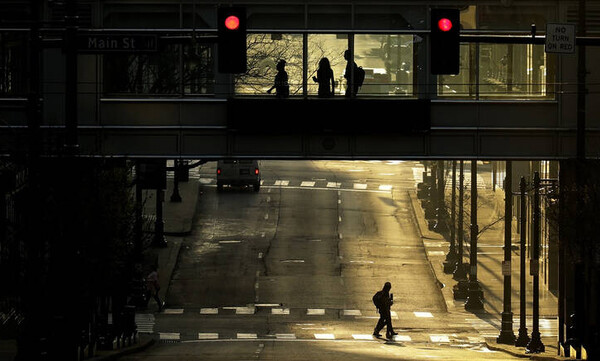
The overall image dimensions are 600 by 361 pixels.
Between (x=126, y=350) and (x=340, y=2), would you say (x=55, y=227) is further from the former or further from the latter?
(x=340, y=2)

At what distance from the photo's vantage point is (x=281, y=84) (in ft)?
105

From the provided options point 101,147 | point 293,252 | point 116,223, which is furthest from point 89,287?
point 293,252

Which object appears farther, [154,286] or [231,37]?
[154,286]

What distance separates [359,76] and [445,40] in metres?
13.0

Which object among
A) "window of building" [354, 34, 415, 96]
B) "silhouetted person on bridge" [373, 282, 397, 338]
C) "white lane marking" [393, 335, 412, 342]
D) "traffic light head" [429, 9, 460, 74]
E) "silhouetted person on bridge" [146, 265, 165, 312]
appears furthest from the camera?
"silhouetted person on bridge" [146, 265, 165, 312]

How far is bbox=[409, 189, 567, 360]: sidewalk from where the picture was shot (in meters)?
38.4

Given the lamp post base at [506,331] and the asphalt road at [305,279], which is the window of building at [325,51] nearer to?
the asphalt road at [305,279]

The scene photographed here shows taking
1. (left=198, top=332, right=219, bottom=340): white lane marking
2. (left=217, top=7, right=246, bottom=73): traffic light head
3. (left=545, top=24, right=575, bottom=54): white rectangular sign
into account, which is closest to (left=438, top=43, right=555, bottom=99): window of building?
(left=198, top=332, right=219, bottom=340): white lane marking

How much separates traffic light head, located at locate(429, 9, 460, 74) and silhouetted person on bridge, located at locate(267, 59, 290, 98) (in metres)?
12.7

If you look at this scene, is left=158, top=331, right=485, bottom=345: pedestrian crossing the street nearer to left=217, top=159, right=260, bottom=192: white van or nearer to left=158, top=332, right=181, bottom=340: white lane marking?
left=158, top=332, right=181, bottom=340: white lane marking

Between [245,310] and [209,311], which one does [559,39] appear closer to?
A: [245,310]

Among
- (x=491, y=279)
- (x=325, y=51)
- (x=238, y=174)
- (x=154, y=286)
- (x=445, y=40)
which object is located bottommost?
(x=491, y=279)

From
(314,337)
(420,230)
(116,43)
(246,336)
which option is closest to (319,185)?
(420,230)

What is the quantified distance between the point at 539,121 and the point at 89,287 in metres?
12.5
